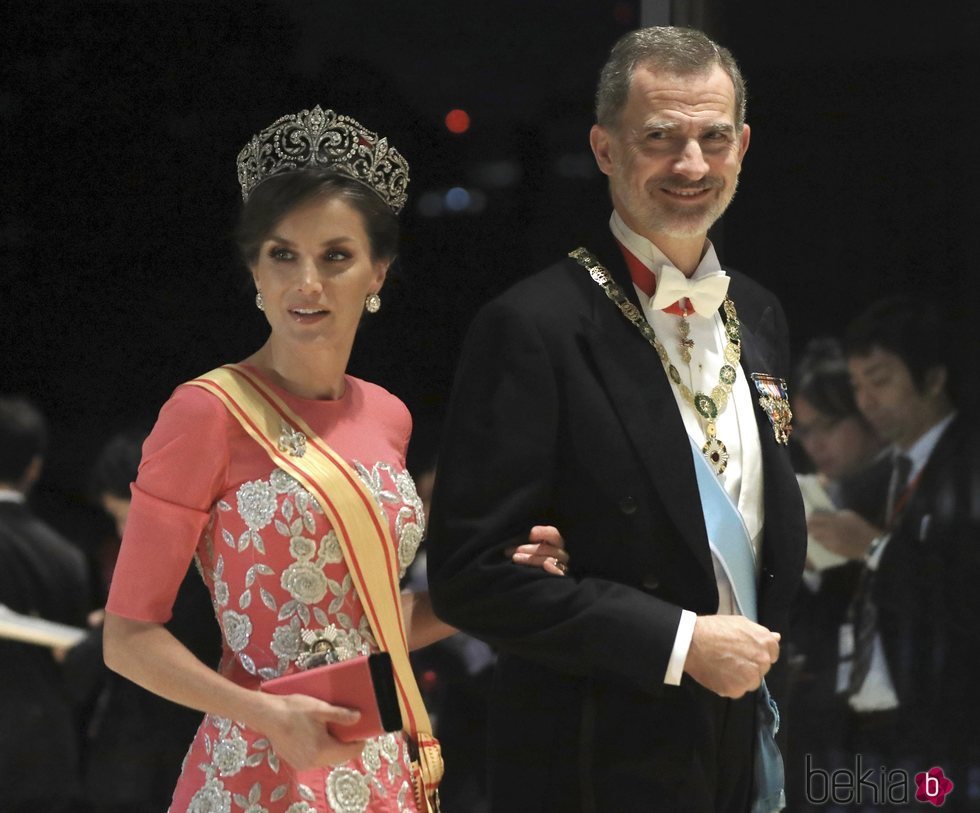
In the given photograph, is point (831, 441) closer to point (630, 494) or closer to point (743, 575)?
point (743, 575)

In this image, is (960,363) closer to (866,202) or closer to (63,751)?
(866,202)

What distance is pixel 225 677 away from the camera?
2076mm

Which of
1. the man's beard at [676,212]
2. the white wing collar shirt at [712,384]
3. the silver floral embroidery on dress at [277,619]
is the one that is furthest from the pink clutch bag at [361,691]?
the man's beard at [676,212]

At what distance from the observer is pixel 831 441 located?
3518 millimetres

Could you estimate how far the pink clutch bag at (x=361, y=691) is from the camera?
1.88 meters

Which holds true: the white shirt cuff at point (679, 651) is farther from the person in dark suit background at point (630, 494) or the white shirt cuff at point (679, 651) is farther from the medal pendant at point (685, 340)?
the medal pendant at point (685, 340)

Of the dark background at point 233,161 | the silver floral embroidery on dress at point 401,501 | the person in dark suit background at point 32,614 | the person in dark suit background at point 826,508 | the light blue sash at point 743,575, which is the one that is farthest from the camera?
the person in dark suit background at point 826,508

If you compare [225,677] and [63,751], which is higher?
[225,677]

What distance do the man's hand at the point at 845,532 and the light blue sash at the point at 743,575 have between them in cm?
148

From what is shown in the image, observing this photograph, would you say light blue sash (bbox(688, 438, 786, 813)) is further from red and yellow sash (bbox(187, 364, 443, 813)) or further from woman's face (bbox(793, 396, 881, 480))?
woman's face (bbox(793, 396, 881, 480))

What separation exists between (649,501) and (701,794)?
0.40 m

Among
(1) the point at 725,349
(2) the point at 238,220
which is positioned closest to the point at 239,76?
(2) the point at 238,220

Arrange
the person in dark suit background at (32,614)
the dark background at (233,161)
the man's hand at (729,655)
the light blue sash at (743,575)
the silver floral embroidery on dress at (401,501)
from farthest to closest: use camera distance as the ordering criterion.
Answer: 1. the person in dark suit background at (32,614)
2. the dark background at (233,161)
3. the silver floral embroidery on dress at (401,501)
4. the light blue sash at (743,575)
5. the man's hand at (729,655)

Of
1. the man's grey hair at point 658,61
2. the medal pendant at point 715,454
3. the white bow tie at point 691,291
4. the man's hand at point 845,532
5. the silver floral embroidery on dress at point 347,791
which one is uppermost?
the man's grey hair at point 658,61
